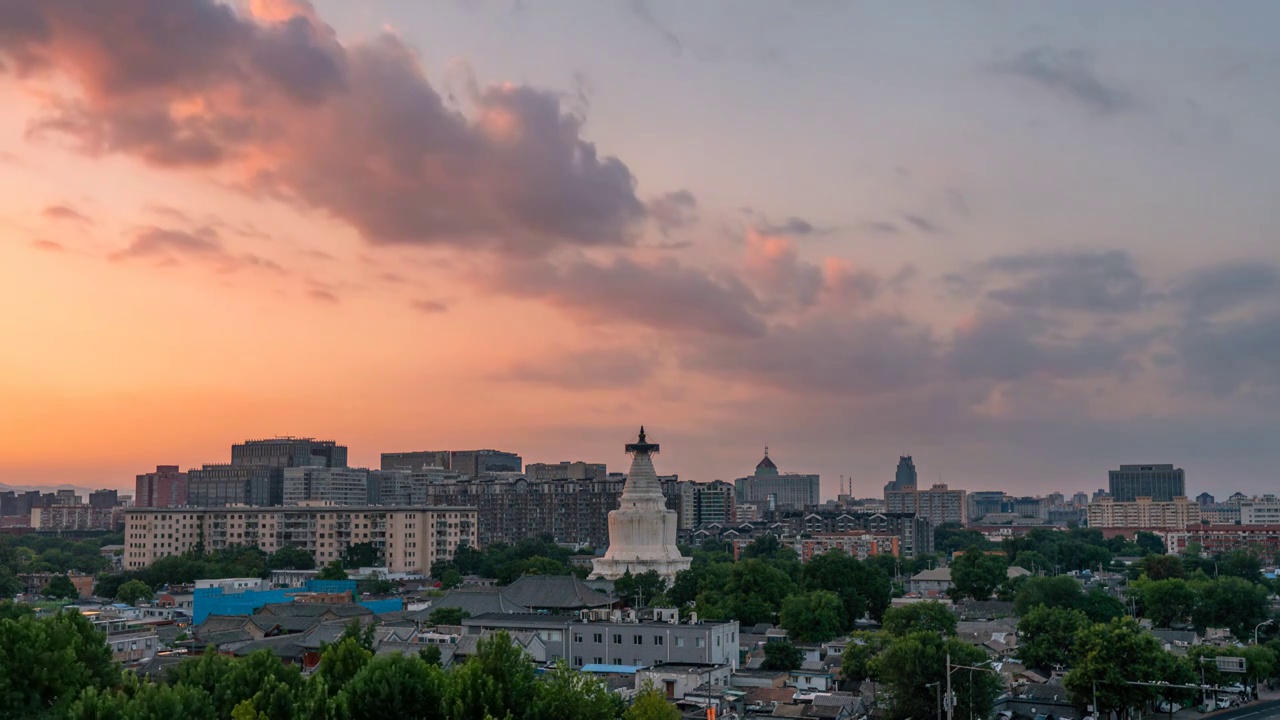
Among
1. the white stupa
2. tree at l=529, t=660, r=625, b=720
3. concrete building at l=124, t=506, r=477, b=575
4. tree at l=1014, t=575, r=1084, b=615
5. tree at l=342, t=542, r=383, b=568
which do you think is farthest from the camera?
concrete building at l=124, t=506, r=477, b=575

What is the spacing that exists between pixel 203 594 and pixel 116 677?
1508 inches

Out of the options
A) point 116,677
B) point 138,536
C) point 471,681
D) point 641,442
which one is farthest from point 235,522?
point 471,681

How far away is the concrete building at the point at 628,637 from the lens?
52219mm

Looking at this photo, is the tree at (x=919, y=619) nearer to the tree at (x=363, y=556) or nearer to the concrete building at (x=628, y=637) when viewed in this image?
the concrete building at (x=628, y=637)

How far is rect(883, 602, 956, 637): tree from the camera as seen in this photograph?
60000 mm

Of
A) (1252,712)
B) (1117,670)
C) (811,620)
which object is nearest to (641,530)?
(811,620)

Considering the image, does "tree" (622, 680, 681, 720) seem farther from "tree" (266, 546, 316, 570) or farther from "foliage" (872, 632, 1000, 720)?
"tree" (266, 546, 316, 570)

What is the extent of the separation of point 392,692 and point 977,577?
7086 cm

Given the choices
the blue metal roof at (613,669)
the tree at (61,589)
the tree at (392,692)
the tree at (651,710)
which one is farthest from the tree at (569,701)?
the tree at (61,589)

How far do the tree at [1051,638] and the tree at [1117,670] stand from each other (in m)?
8.59

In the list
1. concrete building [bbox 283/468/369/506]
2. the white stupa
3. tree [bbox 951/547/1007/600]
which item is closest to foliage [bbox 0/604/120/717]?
the white stupa

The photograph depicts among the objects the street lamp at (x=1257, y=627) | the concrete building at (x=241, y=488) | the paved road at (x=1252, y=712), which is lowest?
the paved road at (x=1252, y=712)

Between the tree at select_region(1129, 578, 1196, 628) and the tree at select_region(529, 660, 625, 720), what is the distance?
173 feet

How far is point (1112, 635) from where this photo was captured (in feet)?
162
